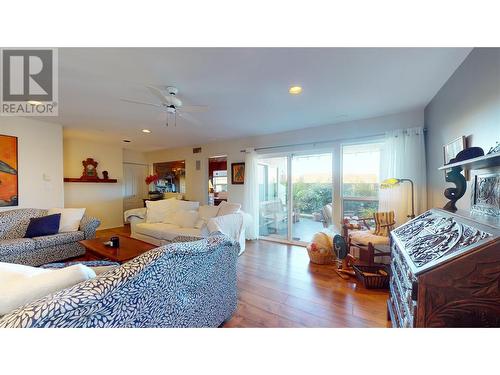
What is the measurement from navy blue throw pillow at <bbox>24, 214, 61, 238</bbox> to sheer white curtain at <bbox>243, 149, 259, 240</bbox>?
3279 mm

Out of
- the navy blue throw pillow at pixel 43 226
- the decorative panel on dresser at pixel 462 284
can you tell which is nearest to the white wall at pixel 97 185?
the navy blue throw pillow at pixel 43 226

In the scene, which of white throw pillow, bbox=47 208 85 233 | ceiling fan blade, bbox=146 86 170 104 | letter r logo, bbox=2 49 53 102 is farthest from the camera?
white throw pillow, bbox=47 208 85 233

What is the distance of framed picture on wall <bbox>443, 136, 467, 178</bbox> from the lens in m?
1.61

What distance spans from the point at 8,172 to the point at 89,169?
1759 millimetres

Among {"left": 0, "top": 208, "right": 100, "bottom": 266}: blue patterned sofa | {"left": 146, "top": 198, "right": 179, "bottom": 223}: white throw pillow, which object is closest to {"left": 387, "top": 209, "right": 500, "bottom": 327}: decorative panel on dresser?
{"left": 146, "top": 198, "right": 179, "bottom": 223}: white throw pillow

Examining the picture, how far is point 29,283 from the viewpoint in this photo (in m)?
0.82

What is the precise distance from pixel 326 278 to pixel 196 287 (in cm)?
184

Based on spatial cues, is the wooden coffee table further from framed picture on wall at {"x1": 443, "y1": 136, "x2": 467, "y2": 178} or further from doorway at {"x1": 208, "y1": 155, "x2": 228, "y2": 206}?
framed picture on wall at {"x1": 443, "y1": 136, "x2": 467, "y2": 178}

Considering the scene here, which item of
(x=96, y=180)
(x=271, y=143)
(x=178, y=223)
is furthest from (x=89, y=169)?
(x=271, y=143)

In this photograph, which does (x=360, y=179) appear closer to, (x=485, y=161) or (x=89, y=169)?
(x=485, y=161)

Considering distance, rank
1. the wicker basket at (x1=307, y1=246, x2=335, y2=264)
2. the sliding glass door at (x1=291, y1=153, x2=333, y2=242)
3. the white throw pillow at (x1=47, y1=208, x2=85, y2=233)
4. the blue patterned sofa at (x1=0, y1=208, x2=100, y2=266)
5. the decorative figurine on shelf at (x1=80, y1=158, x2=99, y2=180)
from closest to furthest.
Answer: the blue patterned sofa at (x1=0, y1=208, x2=100, y2=266) < the wicker basket at (x1=307, y1=246, x2=335, y2=264) < the white throw pillow at (x1=47, y1=208, x2=85, y2=233) < the sliding glass door at (x1=291, y1=153, x2=333, y2=242) < the decorative figurine on shelf at (x1=80, y1=158, x2=99, y2=180)
